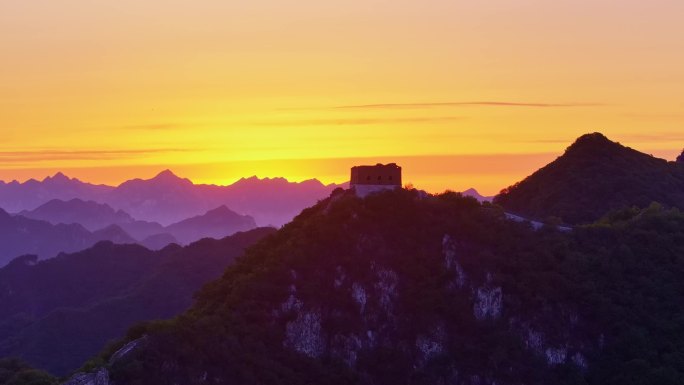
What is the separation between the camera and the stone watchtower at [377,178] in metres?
89.0

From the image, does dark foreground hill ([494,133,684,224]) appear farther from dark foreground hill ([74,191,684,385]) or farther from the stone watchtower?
the stone watchtower

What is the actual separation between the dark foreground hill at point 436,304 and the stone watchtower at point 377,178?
5.65 feet

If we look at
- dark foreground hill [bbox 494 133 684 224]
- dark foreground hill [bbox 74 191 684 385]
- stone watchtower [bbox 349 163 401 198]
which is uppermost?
stone watchtower [bbox 349 163 401 198]

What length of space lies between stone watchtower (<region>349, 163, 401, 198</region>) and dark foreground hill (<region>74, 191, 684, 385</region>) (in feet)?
5.65

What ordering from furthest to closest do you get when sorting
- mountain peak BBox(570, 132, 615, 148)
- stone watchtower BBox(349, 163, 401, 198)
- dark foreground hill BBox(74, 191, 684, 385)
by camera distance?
mountain peak BBox(570, 132, 615, 148), stone watchtower BBox(349, 163, 401, 198), dark foreground hill BBox(74, 191, 684, 385)

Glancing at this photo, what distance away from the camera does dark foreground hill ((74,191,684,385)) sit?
74.7 m

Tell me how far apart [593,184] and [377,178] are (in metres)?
47.9

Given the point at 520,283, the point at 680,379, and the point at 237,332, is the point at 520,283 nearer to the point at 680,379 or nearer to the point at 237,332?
the point at 680,379

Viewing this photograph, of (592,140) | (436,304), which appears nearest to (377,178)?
(436,304)

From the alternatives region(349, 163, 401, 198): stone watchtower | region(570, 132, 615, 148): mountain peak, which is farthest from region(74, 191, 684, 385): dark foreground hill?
region(570, 132, 615, 148): mountain peak

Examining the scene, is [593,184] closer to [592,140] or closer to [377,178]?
[592,140]

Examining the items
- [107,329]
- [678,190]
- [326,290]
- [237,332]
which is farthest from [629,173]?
[107,329]

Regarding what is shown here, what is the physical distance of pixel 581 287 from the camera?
83875 millimetres

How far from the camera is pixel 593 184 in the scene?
126 metres
